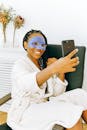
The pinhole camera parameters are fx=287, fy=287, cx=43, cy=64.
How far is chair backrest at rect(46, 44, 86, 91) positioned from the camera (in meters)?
2.03

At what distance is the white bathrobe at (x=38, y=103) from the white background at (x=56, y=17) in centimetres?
69

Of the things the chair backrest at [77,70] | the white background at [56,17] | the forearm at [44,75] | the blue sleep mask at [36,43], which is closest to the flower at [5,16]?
the white background at [56,17]

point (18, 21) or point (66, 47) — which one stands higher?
point (18, 21)

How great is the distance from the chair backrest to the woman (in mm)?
78

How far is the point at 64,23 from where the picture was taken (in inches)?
100

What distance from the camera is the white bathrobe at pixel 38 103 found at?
159 cm

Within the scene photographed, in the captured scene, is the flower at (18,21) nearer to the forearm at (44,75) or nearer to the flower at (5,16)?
the flower at (5,16)

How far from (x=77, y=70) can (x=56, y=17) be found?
2.31 ft

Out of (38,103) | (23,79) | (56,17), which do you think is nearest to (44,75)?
(23,79)

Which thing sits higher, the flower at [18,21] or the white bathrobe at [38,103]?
the flower at [18,21]

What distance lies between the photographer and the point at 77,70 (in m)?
2.04

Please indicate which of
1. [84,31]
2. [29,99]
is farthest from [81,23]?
[29,99]

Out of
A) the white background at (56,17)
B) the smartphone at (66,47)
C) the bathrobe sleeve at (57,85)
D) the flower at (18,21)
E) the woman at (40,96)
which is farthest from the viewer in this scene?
the flower at (18,21)

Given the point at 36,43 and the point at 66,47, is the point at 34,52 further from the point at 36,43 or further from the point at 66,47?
the point at 66,47
